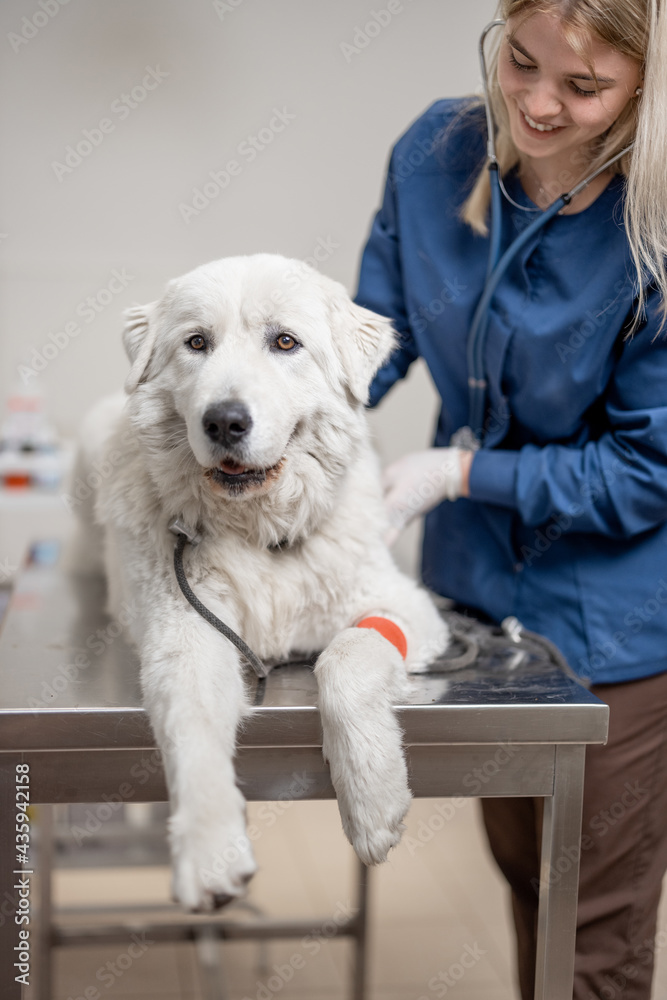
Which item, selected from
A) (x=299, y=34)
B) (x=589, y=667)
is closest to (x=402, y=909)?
(x=589, y=667)

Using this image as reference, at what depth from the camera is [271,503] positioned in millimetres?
1229

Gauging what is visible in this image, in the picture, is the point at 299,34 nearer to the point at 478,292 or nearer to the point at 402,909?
the point at 478,292

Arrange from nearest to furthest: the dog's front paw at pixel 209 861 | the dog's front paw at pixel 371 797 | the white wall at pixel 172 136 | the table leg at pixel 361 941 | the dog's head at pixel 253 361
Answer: the dog's front paw at pixel 209 861
the dog's front paw at pixel 371 797
the dog's head at pixel 253 361
the table leg at pixel 361 941
the white wall at pixel 172 136

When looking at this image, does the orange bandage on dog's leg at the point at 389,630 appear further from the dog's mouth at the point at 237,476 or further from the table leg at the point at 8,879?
the table leg at the point at 8,879

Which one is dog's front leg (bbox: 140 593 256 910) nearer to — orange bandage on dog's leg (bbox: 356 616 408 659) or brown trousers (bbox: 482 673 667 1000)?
orange bandage on dog's leg (bbox: 356 616 408 659)

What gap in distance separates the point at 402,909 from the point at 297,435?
182 cm

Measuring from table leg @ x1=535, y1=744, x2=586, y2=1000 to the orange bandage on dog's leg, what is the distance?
0.25 meters

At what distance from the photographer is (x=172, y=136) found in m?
2.95

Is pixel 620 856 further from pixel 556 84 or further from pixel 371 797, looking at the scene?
pixel 556 84

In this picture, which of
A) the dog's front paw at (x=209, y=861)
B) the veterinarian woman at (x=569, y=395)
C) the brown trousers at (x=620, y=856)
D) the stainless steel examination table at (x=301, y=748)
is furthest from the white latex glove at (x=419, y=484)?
the dog's front paw at (x=209, y=861)

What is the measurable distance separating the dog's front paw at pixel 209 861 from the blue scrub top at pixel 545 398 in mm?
746

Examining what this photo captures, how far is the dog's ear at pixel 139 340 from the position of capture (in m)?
1.27

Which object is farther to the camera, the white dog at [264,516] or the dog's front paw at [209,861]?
the white dog at [264,516]

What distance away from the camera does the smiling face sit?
4.00ft
